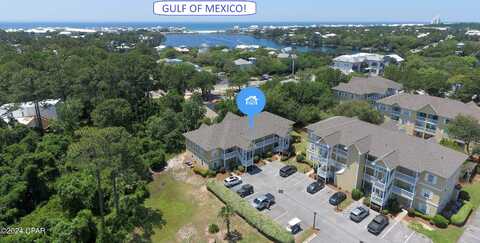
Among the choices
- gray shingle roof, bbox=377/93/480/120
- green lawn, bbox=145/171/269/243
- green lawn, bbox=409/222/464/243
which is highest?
gray shingle roof, bbox=377/93/480/120

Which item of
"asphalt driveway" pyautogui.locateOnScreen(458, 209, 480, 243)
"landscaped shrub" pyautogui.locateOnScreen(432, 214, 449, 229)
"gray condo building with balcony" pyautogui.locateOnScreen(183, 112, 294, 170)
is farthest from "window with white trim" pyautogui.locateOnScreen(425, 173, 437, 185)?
"gray condo building with balcony" pyautogui.locateOnScreen(183, 112, 294, 170)

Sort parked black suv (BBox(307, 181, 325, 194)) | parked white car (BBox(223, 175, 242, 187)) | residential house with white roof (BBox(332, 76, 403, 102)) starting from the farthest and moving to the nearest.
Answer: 1. residential house with white roof (BBox(332, 76, 403, 102))
2. parked white car (BBox(223, 175, 242, 187))
3. parked black suv (BBox(307, 181, 325, 194))

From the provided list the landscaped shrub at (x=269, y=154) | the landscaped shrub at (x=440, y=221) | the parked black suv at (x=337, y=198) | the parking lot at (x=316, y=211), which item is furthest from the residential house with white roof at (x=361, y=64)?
the landscaped shrub at (x=440, y=221)

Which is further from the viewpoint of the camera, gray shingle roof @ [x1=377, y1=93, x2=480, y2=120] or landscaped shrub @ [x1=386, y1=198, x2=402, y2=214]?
gray shingle roof @ [x1=377, y1=93, x2=480, y2=120]

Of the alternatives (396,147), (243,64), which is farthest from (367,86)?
(243,64)

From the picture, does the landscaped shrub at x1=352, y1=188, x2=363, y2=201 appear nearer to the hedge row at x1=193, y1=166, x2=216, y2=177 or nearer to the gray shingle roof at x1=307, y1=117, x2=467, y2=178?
the gray shingle roof at x1=307, y1=117, x2=467, y2=178

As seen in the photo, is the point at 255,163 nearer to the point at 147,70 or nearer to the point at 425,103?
the point at 425,103

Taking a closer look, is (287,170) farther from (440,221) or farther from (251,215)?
(440,221)
